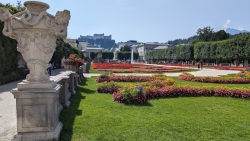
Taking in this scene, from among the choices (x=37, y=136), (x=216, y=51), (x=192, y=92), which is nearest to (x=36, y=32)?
(x=37, y=136)

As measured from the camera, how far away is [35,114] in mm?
3678

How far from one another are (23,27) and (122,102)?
3.95 metres

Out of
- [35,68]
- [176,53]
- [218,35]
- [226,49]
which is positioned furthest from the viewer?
[218,35]

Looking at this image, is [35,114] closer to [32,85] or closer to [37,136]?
[37,136]

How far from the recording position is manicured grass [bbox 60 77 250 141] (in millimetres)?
4098

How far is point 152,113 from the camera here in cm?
561

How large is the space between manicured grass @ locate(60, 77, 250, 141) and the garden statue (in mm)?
495

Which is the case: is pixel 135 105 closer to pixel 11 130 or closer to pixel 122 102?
pixel 122 102

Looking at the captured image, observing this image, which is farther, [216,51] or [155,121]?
[216,51]

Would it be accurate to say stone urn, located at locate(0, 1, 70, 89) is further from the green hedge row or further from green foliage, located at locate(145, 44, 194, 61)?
green foliage, located at locate(145, 44, 194, 61)

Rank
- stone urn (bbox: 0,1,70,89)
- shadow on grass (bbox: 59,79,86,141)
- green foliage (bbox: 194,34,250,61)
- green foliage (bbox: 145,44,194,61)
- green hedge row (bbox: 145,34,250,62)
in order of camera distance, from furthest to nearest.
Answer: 1. green foliage (bbox: 145,44,194,61)
2. green hedge row (bbox: 145,34,250,62)
3. green foliage (bbox: 194,34,250,61)
4. shadow on grass (bbox: 59,79,86,141)
5. stone urn (bbox: 0,1,70,89)

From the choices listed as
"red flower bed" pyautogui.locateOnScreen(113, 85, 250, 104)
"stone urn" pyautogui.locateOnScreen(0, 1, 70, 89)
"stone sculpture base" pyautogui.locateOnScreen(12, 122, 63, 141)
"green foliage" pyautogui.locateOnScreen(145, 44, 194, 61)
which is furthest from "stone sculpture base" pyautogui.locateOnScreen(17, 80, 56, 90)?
"green foliage" pyautogui.locateOnScreen(145, 44, 194, 61)

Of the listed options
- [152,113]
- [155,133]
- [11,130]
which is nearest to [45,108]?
[11,130]

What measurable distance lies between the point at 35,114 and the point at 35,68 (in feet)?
2.56
